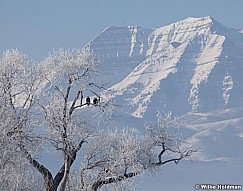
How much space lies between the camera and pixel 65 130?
105ft

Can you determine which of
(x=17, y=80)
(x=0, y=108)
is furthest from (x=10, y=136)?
(x=17, y=80)

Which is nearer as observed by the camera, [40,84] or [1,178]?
[1,178]

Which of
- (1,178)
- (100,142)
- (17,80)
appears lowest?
(1,178)

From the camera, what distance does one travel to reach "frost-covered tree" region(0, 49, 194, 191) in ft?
104

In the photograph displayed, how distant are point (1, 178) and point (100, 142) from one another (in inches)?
193

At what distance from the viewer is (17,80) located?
33188 mm

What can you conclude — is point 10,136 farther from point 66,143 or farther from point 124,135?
point 124,135

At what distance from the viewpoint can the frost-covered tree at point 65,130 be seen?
31719mm

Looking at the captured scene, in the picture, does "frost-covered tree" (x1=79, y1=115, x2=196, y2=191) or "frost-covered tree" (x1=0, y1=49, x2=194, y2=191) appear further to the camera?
"frost-covered tree" (x1=79, y1=115, x2=196, y2=191)

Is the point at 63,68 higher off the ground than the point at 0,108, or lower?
higher

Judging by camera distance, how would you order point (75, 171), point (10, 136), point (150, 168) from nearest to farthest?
point (10, 136) < point (150, 168) < point (75, 171)

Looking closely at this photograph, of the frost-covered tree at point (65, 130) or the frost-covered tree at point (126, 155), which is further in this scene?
the frost-covered tree at point (126, 155)

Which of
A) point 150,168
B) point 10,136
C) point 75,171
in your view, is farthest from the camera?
point 75,171

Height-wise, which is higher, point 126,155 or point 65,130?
point 65,130
